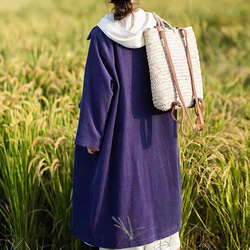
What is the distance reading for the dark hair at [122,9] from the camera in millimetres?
1749

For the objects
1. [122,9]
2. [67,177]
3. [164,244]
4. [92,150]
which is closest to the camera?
[122,9]

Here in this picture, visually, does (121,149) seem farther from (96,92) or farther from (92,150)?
(96,92)

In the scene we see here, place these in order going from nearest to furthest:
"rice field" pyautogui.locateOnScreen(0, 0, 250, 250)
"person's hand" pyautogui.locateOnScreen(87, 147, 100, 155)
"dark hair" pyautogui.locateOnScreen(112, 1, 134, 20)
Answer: "dark hair" pyautogui.locateOnScreen(112, 1, 134, 20) → "person's hand" pyautogui.locateOnScreen(87, 147, 100, 155) → "rice field" pyautogui.locateOnScreen(0, 0, 250, 250)

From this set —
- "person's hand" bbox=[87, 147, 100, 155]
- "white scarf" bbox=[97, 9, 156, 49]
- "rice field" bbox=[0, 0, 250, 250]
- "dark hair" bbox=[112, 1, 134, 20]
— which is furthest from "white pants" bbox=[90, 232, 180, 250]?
"dark hair" bbox=[112, 1, 134, 20]

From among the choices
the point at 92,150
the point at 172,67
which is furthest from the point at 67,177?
the point at 172,67

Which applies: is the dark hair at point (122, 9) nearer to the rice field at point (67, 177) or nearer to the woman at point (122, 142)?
the woman at point (122, 142)

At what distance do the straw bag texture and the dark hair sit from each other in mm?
105

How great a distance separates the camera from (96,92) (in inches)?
71.0

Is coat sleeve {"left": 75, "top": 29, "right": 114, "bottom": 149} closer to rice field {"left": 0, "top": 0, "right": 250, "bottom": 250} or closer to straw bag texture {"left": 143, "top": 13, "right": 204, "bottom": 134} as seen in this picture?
straw bag texture {"left": 143, "top": 13, "right": 204, "bottom": 134}

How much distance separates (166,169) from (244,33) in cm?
430

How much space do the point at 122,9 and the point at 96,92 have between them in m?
0.34

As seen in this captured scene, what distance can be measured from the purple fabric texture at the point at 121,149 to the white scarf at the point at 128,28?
0.04 meters

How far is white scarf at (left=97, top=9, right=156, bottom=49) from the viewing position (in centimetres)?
176

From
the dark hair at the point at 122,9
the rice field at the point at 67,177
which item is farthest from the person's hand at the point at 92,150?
the dark hair at the point at 122,9
